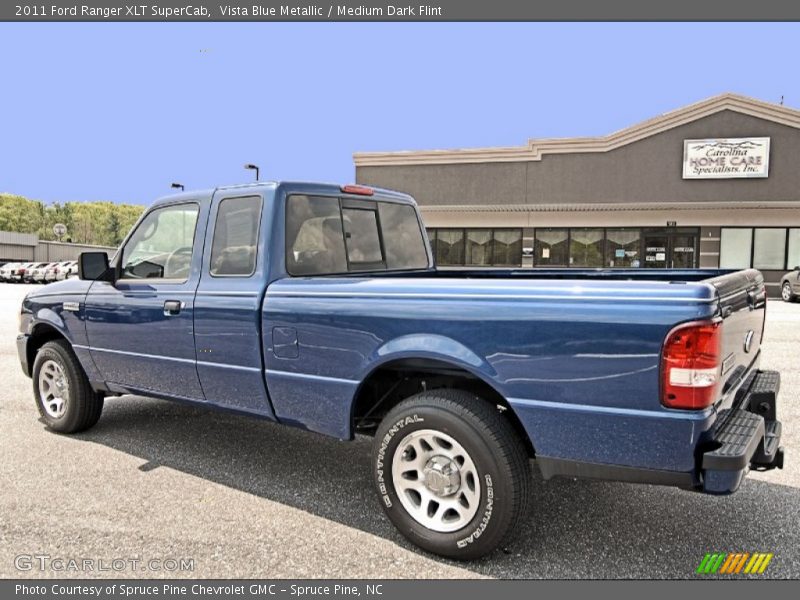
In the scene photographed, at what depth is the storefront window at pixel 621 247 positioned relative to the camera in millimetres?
27656

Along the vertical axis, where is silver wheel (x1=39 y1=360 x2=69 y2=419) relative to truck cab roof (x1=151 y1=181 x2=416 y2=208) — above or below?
below

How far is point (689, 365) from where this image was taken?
2.65m

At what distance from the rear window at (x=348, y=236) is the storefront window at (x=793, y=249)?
85.4ft

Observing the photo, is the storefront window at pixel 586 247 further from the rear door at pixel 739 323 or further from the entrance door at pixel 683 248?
the rear door at pixel 739 323

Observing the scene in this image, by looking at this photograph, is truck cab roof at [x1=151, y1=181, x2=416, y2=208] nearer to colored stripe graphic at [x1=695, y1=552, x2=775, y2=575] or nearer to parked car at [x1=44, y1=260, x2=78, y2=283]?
colored stripe graphic at [x1=695, y1=552, x2=775, y2=575]

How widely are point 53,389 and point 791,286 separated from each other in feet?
76.7

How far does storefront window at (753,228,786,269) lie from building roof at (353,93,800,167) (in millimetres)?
4374

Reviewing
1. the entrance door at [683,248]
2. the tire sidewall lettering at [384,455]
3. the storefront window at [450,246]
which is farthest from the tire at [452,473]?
the storefront window at [450,246]

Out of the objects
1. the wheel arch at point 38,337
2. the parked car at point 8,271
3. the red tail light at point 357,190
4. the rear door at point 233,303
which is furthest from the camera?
the parked car at point 8,271

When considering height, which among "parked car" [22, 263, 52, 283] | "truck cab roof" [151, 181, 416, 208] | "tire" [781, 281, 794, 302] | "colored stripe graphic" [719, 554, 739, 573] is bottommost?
"parked car" [22, 263, 52, 283]

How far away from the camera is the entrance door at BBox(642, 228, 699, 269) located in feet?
88.5

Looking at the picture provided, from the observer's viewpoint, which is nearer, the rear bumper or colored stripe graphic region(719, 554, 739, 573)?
the rear bumper

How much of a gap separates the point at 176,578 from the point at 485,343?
1920 millimetres

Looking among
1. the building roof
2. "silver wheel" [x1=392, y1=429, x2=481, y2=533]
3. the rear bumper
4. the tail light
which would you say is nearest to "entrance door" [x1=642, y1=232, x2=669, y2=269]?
the building roof
